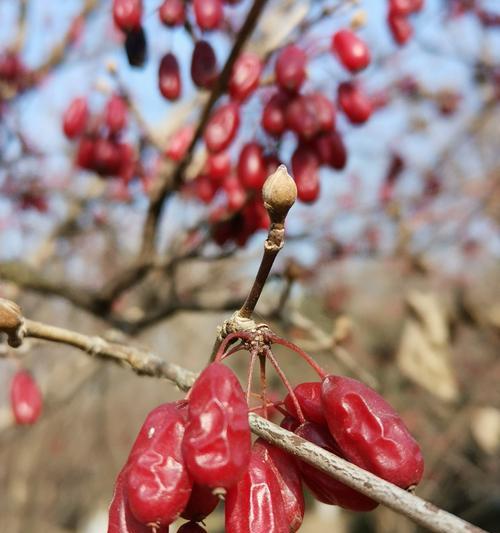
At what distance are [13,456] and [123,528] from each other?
6.25 meters

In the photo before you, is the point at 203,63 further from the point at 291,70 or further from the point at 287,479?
the point at 287,479

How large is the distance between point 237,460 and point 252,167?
105 centimetres

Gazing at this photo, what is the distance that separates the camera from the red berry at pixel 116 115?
2078mm

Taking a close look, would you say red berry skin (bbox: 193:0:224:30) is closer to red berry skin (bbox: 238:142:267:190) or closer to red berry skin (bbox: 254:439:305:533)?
red berry skin (bbox: 238:142:267:190)

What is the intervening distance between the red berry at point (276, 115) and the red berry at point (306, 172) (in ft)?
0.25

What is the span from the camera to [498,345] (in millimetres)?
6684

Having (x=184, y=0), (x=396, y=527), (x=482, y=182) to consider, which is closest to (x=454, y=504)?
(x=396, y=527)

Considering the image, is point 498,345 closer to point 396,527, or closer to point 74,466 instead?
point 396,527

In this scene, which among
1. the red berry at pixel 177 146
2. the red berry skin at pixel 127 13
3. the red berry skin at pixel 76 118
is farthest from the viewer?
the red berry skin at pixel 76 118

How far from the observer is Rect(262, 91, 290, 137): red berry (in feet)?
4.91

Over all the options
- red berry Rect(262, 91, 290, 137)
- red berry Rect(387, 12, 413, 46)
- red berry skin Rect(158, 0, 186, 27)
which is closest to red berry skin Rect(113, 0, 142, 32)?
red berry skin Rect(158, 0, 186, 27)

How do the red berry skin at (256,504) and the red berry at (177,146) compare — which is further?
the red berry at (177,146)

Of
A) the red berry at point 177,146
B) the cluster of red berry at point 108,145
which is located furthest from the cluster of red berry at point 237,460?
the cluster of red berry at point 108,145

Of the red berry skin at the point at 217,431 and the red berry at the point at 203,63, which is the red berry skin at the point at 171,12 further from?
the red berry skin at the point at 217,431
